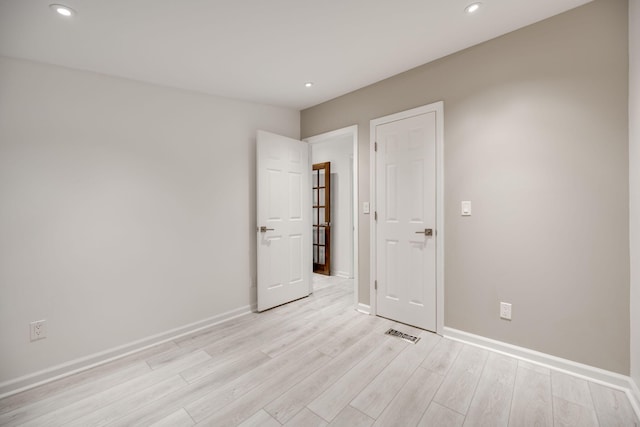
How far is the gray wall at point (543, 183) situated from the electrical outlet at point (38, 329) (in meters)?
3.22

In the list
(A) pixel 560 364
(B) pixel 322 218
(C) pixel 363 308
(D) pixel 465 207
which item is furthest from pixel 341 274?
(A) pixel 560 364

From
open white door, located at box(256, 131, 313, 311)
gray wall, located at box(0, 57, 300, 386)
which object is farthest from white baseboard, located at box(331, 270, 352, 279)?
gray wall, located at box(0, 57, 300, 386)

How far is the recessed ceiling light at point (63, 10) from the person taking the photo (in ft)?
5.21

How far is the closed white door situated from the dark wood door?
79.6 inches

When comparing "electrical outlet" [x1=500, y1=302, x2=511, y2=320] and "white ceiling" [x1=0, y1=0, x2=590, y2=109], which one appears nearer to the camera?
"white ceiling" [x1=0, y1=0, x2=590, y2=109]

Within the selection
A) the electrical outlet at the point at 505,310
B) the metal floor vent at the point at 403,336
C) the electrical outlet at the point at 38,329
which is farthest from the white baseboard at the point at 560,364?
the electrical outlet at the point at 38,329

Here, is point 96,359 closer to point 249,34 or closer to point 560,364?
point 249,34

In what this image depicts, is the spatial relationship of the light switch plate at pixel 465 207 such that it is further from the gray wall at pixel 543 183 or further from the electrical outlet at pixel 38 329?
the electrical outlet at pixel 38 329

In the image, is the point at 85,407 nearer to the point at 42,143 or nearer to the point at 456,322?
the point at 42,143

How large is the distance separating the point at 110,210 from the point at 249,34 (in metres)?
1.83

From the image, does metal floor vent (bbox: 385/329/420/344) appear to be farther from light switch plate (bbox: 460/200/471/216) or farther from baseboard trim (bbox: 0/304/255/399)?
baseboard trim (bbox: 0/304/255/399)

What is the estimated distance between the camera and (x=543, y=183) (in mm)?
1962

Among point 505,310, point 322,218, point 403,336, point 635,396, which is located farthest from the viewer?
point 322,218

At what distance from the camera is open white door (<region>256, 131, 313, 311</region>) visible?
3164mm
